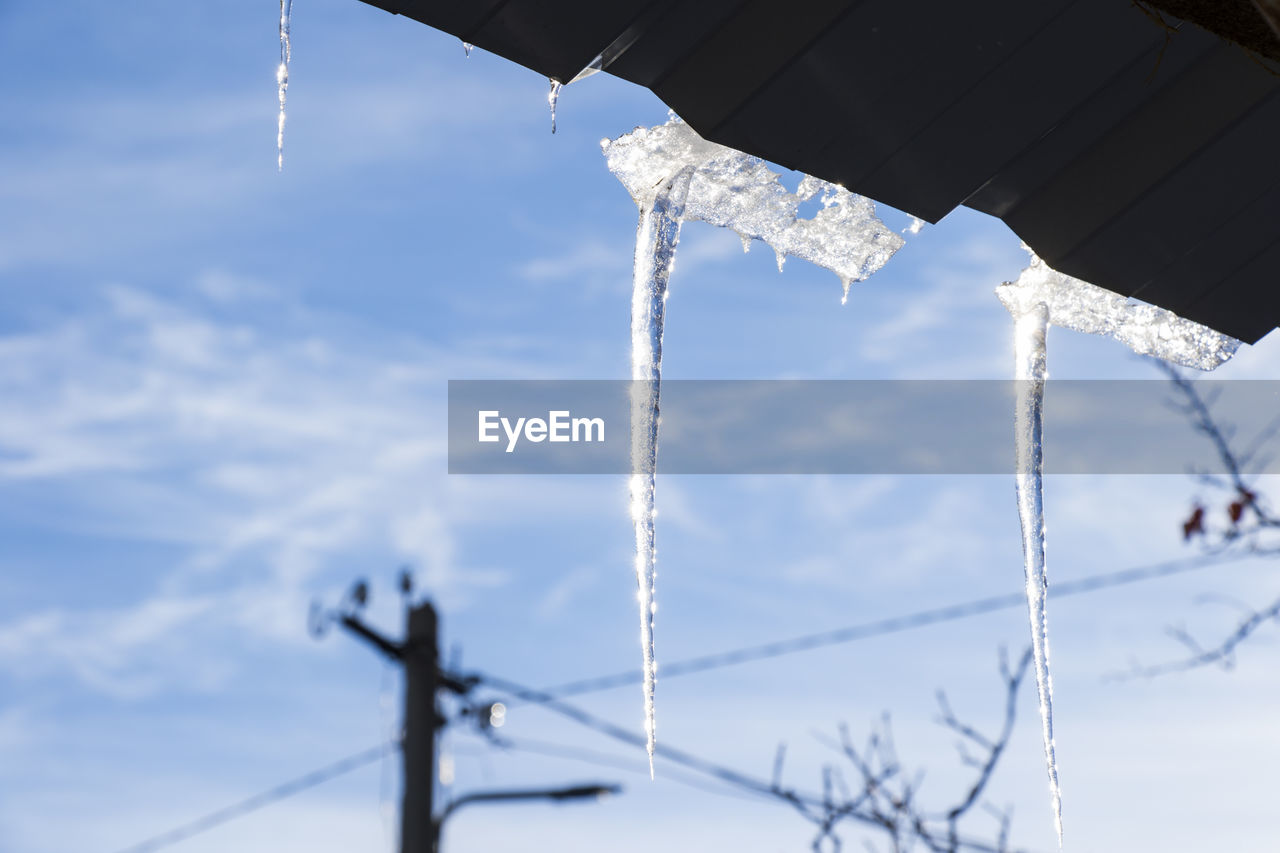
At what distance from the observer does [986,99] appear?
1508mm

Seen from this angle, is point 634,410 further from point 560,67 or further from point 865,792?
point 865,792

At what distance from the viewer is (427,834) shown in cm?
636

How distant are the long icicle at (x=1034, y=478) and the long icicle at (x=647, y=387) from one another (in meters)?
0.74

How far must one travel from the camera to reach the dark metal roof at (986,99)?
1361 mm

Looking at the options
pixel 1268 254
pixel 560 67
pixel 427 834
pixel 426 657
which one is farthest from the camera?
pixel 426 657

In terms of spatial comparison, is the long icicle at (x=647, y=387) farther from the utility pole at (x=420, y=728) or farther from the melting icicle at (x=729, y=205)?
the utility pole at (x=420, y=728)

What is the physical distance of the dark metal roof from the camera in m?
1.36

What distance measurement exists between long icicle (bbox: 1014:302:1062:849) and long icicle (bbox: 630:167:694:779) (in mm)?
738

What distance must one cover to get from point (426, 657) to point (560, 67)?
247 inches

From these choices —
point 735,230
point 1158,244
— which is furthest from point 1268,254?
point 735,230

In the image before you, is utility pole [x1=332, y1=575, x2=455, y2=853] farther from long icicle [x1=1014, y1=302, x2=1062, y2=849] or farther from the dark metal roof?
the dark metal roof

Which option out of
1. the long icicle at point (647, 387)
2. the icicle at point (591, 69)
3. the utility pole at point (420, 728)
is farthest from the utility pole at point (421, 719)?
the icicle at point (591, 69)

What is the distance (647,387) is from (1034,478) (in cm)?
93

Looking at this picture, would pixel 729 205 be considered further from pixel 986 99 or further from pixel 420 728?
pixel 420 728
